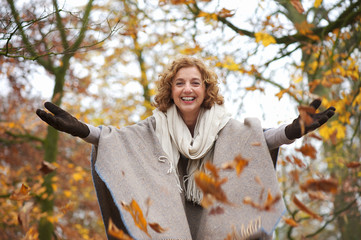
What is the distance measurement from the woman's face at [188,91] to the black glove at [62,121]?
0.77m

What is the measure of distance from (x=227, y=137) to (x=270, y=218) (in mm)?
635

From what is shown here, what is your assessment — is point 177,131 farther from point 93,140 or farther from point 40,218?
point 40,218

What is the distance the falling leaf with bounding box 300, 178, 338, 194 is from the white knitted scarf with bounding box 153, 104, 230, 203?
0.98 meters

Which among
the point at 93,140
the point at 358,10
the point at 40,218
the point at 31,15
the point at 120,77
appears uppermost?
the point at 120,77

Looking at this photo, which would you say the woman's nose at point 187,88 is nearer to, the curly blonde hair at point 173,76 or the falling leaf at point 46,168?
the curly blonde hair at point 173,76

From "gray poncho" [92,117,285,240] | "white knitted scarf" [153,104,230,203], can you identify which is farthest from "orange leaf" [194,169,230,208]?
"white knitted scarf" [153,104,230,203]

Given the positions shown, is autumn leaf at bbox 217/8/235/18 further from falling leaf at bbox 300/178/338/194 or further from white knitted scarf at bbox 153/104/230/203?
falling leaf at bbox 300/178/338/194

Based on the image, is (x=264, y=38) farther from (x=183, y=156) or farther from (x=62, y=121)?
(x=62, y=121)

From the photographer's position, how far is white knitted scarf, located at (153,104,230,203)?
2652mm

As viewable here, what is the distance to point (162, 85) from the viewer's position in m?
3.12

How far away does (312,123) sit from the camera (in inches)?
87.0

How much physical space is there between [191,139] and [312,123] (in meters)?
0.87

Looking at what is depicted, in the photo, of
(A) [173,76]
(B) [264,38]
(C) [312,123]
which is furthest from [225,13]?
(C) [312,123]

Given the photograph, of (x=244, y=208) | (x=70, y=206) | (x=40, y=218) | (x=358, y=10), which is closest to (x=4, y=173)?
(x=40, y=218)
